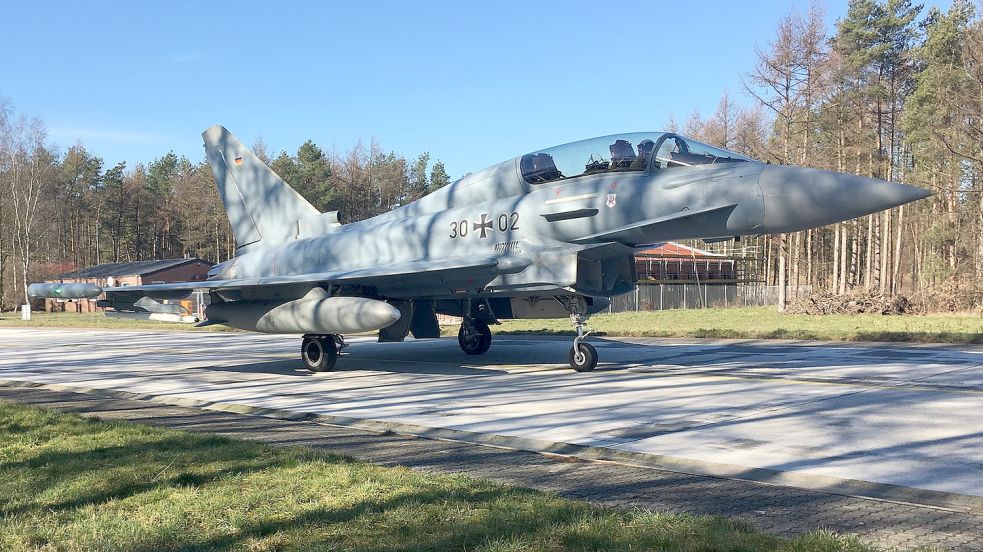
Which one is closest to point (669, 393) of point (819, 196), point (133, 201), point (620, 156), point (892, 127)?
point (819, 196)

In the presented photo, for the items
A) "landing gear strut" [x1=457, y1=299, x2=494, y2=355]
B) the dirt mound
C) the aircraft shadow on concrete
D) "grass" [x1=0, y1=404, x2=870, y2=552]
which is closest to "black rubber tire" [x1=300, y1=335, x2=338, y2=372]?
the aircraft shadow on concrete

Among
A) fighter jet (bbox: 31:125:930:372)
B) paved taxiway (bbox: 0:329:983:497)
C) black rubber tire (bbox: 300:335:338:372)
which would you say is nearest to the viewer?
paved taxiway (bbox: 0:329:983:497)

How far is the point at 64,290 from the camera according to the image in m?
14.7

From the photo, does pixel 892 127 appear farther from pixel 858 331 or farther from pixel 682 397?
pixel 682 397

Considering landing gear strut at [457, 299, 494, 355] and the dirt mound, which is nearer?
landing gear strut at [457, 299, 494, 355]

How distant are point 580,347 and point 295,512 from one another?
9.10m

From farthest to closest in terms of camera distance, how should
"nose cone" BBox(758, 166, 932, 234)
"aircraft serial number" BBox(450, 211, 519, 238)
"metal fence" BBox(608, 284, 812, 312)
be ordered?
"metal fence" BBox(608, 284, 812, 312)
"aircraft serial number" BBox(450, 211, 519, 238)
"nose cone" BBox(758, 166, 932, 234)

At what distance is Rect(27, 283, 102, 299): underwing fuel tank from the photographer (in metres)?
14.5

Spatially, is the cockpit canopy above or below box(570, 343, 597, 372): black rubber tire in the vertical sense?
above

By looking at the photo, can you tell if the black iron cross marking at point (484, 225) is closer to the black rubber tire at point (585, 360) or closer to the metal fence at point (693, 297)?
the black rubber tire at point (585, 360)

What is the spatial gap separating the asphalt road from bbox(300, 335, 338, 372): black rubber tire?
382 mm

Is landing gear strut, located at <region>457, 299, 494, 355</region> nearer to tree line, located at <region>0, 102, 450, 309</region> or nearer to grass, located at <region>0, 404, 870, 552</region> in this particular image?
grass, located at <region>0, 404, 870, 552</region>

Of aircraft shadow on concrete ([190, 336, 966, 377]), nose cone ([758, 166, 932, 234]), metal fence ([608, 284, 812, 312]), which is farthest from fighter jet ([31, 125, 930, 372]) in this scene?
metal fence ([608, 284, 812, 312])

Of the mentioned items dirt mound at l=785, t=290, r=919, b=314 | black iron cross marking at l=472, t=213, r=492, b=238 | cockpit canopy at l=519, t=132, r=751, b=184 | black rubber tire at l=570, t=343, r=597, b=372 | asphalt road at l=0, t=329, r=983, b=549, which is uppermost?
cockpit canopy at l=519, t=132, r=751, b=184
